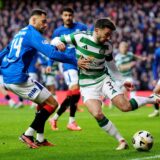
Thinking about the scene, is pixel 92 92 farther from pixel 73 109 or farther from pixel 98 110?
pixel 73 109

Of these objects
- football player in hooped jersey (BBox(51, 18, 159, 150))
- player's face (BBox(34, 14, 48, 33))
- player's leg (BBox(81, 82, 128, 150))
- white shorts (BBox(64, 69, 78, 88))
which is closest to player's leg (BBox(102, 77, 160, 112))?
football player in hooped jersey (BBox(51, 18, 159, 150))

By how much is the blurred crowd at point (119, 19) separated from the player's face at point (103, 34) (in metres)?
17.4

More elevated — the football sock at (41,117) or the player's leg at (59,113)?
the football sock at (41,117)

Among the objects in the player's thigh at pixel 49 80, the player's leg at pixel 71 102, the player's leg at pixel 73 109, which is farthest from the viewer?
the player's thigh at pixel 49 80

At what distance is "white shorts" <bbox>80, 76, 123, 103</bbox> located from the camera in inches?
343

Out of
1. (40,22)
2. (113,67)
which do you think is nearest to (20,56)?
(40,22)

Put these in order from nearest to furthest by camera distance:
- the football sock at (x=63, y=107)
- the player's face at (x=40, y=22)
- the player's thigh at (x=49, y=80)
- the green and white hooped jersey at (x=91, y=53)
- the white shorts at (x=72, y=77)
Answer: the green and white hooped jersey at (x=91, y=53)
the player's face at (x=40, y=22)
the football sock at (x=63, y=107)
the white shorts at (x=72, y=77)
the player's thigh at (x=49, y=80)

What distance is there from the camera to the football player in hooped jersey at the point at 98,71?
858cm

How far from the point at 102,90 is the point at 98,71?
0.99 ft

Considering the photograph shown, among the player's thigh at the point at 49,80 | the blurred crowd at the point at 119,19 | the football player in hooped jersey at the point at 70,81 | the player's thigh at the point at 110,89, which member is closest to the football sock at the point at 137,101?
the player's thigh at the point at 110,89

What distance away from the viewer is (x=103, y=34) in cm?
853

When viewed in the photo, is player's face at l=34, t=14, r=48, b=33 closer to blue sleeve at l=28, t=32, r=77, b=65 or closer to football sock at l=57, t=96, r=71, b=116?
blue sleeve at l=28, t=32, r=77, b=65

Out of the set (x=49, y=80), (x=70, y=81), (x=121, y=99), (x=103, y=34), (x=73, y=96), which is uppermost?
(x=103, y=34)

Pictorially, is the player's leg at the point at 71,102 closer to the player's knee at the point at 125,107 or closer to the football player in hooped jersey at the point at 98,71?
the football player in hooped jersey at the point at 98,71
